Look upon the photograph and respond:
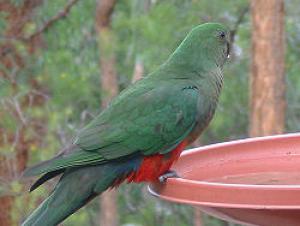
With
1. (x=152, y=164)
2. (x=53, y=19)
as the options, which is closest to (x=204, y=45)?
(x=152, y=164)

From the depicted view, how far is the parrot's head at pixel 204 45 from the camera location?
3697 mm

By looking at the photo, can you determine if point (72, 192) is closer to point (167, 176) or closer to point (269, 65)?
point (167, 176)

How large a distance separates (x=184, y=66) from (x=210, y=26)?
0.22 m

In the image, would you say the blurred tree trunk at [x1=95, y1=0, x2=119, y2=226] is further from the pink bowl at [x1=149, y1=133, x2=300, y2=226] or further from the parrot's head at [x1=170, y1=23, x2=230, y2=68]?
the pink bowl at [x1=149, y1=133, x2=300, y2=226]

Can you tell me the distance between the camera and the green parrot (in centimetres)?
322

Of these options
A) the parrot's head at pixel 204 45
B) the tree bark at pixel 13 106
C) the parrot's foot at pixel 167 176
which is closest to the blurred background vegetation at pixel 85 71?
the tree bark at pixel 13 106

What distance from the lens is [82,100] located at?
7.37m

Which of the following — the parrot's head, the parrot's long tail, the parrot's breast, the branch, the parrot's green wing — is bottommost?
the parrot's long tail

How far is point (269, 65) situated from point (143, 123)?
3124 mm

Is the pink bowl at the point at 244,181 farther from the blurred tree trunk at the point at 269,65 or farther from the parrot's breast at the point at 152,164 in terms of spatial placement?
the blurred tree trunk at the point at 269,65

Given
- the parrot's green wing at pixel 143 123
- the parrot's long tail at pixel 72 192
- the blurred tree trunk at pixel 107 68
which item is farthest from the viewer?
the blurred tree trunk at pixel 107 68

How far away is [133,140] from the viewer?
11.1ft

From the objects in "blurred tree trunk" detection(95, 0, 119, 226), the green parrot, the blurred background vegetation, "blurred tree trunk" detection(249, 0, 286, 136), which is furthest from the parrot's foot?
"blurred tree trunk" detection(95, 0, 119, 226)

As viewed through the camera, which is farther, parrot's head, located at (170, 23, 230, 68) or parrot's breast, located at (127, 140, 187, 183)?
parrot's head, located at (170, 23, 230, 68)
